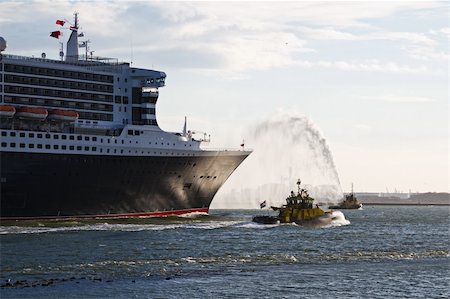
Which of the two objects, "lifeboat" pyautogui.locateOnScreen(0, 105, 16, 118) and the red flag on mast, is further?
the red flag on mast

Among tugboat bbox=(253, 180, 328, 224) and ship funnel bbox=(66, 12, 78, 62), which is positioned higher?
ship funnel bbox=(66, 12, 78, 62)

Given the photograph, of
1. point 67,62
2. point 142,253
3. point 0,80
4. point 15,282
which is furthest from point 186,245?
point 67,62

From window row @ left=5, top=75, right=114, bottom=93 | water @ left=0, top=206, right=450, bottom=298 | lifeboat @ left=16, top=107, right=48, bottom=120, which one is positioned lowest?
water @ left=0, top=206, right=450, bottom=298

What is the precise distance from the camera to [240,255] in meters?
53.9

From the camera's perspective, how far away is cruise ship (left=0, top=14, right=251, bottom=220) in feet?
252

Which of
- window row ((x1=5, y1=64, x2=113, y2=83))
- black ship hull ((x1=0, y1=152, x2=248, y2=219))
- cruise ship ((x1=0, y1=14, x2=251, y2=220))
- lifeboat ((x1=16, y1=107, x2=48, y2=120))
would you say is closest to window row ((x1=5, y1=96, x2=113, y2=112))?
cruise ship ((x1=0, y1=14, x2=251, y2=220))

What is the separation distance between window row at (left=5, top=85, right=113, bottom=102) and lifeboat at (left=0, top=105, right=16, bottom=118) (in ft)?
12.8

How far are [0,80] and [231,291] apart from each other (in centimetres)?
4887

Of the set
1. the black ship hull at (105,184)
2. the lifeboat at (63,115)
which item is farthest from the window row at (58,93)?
the black ship hull at (105,184)

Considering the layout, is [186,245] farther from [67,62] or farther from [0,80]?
[67,62]

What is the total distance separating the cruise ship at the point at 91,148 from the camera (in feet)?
252

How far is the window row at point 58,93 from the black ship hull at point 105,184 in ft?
26.3

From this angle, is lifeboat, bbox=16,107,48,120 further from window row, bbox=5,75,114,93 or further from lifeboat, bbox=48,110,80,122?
window row, bbox=5,75,114,93

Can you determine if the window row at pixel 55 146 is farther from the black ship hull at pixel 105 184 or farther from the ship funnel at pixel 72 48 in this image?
the ship funnel at pixel 72 48
